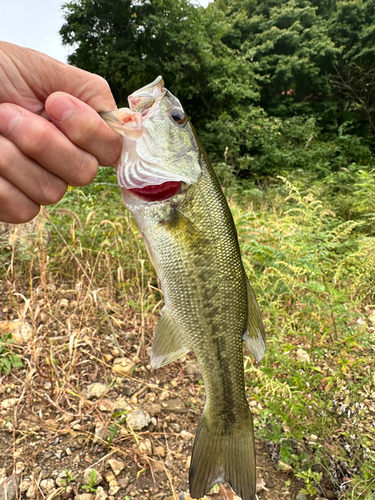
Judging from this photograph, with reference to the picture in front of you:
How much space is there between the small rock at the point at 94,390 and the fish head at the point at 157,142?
177cm

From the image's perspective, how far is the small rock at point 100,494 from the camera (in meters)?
1.87

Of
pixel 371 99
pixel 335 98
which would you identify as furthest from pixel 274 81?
pixel 371 99

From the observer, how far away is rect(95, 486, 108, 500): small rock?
1865mm

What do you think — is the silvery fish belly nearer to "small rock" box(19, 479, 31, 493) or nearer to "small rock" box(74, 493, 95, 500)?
"small rock" box(74, 493, 95, 500)

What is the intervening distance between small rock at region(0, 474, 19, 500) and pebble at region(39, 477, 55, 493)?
0.12 metres

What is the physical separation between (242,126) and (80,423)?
45.4 feet

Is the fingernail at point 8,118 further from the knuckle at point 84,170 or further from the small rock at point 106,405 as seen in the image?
the small rock at point 106,405

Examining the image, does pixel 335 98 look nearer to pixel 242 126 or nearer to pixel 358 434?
pixel 242 126

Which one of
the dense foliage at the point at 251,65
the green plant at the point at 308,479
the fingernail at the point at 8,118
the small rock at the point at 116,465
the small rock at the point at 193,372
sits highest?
the dense foliage at the point at 251,65

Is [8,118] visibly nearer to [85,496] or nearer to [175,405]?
[85,496]

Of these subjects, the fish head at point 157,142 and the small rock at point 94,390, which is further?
the small rock at point 94,390

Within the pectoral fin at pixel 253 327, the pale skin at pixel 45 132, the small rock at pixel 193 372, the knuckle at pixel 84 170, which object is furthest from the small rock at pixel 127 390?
the knuckle at pixel 84 170

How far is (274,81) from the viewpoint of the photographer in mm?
17969

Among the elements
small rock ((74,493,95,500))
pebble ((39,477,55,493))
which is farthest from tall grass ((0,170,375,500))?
small rock ((74,493,95,500))
